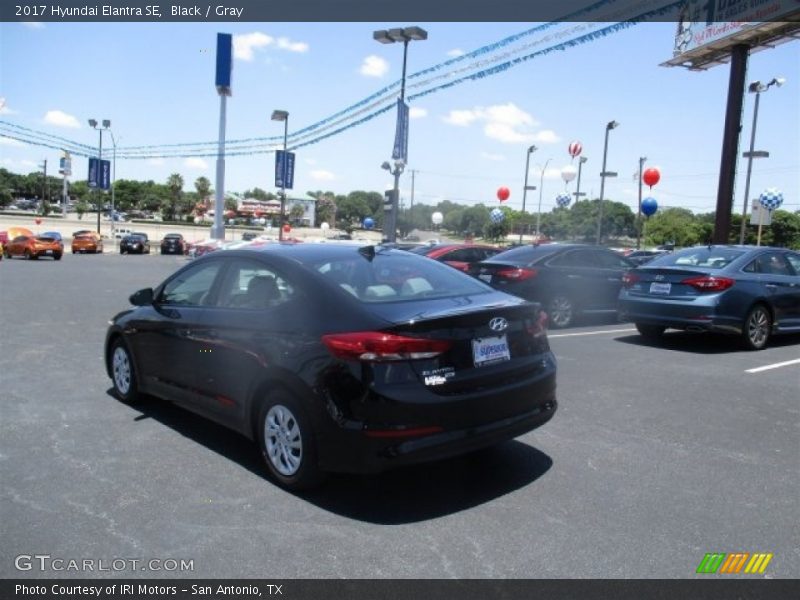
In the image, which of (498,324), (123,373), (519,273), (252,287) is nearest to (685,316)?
(519,273)

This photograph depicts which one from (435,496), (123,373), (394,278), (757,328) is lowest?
(435,496)

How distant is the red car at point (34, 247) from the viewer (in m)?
32.6

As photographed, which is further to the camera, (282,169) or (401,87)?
(282,169)

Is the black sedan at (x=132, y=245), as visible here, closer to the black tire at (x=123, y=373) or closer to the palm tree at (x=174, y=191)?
the black tire at (x=123, y=373)

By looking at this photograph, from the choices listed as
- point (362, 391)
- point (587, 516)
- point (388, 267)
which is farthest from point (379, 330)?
point (587, 516)

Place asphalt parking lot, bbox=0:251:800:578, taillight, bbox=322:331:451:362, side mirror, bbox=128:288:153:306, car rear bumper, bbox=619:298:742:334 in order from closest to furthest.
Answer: asphalt parking lot, bbox=0:251:800:578 < taillight, bbox=322:331:451:362 < side mirror, bbox=128:288:153:306 < car rear bumper, bbox=619:298:742:334

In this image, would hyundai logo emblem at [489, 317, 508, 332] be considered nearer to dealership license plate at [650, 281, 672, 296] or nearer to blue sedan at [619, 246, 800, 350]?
blue sedan at [619, 246, 800, 350]

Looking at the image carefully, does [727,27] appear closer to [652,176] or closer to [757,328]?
[652,176]

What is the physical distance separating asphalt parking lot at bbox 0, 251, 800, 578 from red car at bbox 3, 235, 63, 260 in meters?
30.0

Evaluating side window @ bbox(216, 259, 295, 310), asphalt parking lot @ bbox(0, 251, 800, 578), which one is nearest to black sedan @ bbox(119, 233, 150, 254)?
asphalt parking lot @ bbox(0, 251, 800, 578)

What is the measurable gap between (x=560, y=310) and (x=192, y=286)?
7496 millimetres

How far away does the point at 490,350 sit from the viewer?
3877 millimetres

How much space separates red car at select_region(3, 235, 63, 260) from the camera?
32.6m

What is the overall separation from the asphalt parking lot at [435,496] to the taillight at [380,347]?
0.94 metres
